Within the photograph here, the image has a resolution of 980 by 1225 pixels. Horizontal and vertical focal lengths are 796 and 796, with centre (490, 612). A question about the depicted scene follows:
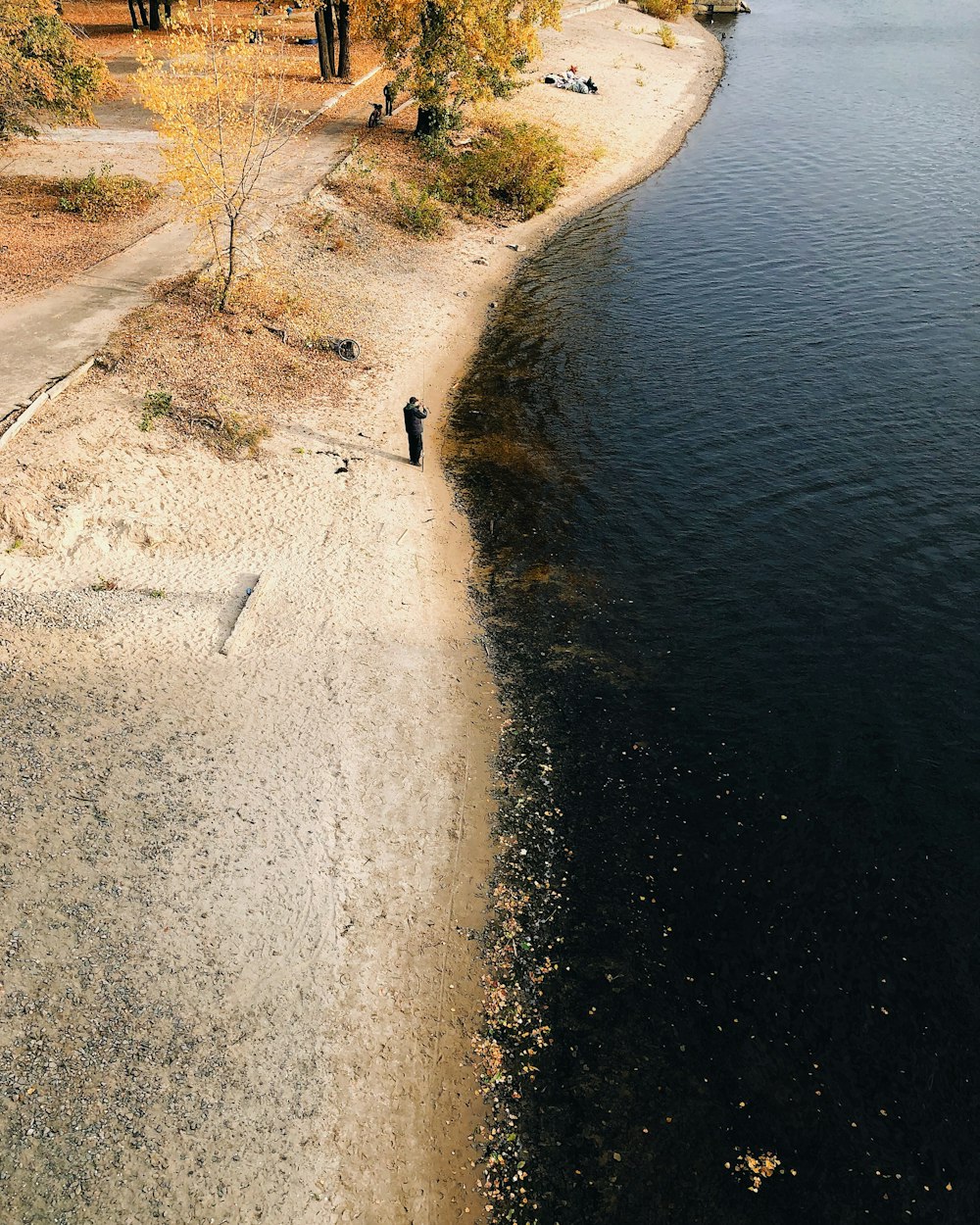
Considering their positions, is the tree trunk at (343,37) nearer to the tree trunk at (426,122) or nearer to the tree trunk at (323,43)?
the tree trunk at (323,43)

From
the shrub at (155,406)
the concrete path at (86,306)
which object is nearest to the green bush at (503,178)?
the concrete path at (86,306)

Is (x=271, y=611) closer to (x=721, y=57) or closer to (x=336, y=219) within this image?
(x=336, y=219)

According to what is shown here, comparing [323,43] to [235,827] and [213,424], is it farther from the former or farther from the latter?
[235,827]

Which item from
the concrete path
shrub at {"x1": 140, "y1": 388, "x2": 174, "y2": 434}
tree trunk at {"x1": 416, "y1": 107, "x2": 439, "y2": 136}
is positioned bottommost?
shrub at {"x1": 140, "y1": 388, "x2": 174, "y2": 434}

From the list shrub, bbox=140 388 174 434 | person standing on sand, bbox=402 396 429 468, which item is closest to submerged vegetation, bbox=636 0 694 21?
person standing on sand, bbox=402 396 429 468

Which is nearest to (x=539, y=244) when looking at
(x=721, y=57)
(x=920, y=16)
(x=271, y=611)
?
(x=271, y=611)

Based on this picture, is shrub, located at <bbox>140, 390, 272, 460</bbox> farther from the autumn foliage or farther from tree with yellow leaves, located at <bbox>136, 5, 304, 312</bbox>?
the autumn foliage
